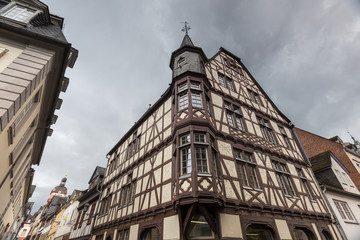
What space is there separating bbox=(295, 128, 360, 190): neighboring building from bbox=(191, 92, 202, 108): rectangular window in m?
16.2

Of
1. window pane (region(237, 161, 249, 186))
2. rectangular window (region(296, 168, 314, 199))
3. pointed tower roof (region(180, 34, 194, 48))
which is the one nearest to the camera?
window pane (region(237, 161, 249, 186))

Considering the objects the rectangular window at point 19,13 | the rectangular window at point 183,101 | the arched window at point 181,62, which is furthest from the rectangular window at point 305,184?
the rectangular window at point 19,13

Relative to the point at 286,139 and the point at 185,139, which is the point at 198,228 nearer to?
the point at 185,139

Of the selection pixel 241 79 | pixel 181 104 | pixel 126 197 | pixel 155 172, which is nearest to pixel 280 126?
pixel 241 79

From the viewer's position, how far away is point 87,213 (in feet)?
51.7

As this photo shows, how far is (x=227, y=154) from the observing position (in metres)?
8.40

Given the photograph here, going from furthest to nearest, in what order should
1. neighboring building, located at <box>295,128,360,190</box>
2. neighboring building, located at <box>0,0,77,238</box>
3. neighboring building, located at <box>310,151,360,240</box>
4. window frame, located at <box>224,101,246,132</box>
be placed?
neighboring building, located at <box>295,128,360,190</box> < neighboring building, located at <box>310,151,360,240</box> < window frame, located at <box>224,101,246,132</box> < neighboring building, located at <box>0,0,77,238</box>

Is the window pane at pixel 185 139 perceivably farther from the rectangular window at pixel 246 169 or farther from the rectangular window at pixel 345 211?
the rectangular window at pixel 345 211

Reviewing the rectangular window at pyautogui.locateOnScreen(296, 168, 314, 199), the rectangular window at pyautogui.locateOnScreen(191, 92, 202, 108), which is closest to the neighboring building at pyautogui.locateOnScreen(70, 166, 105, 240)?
the rectangular window at pyautogui.locateOnScreen(191, 92, 202, 108)

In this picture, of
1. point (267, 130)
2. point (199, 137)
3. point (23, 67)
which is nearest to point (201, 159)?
point (199, 137)

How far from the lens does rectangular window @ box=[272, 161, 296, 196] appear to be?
951 cm

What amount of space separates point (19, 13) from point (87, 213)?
614 inches

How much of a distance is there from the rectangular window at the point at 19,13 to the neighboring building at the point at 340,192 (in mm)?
18055

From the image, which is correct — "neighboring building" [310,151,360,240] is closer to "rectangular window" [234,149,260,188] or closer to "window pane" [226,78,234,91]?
"rectangular window" [234,149,260,188]
